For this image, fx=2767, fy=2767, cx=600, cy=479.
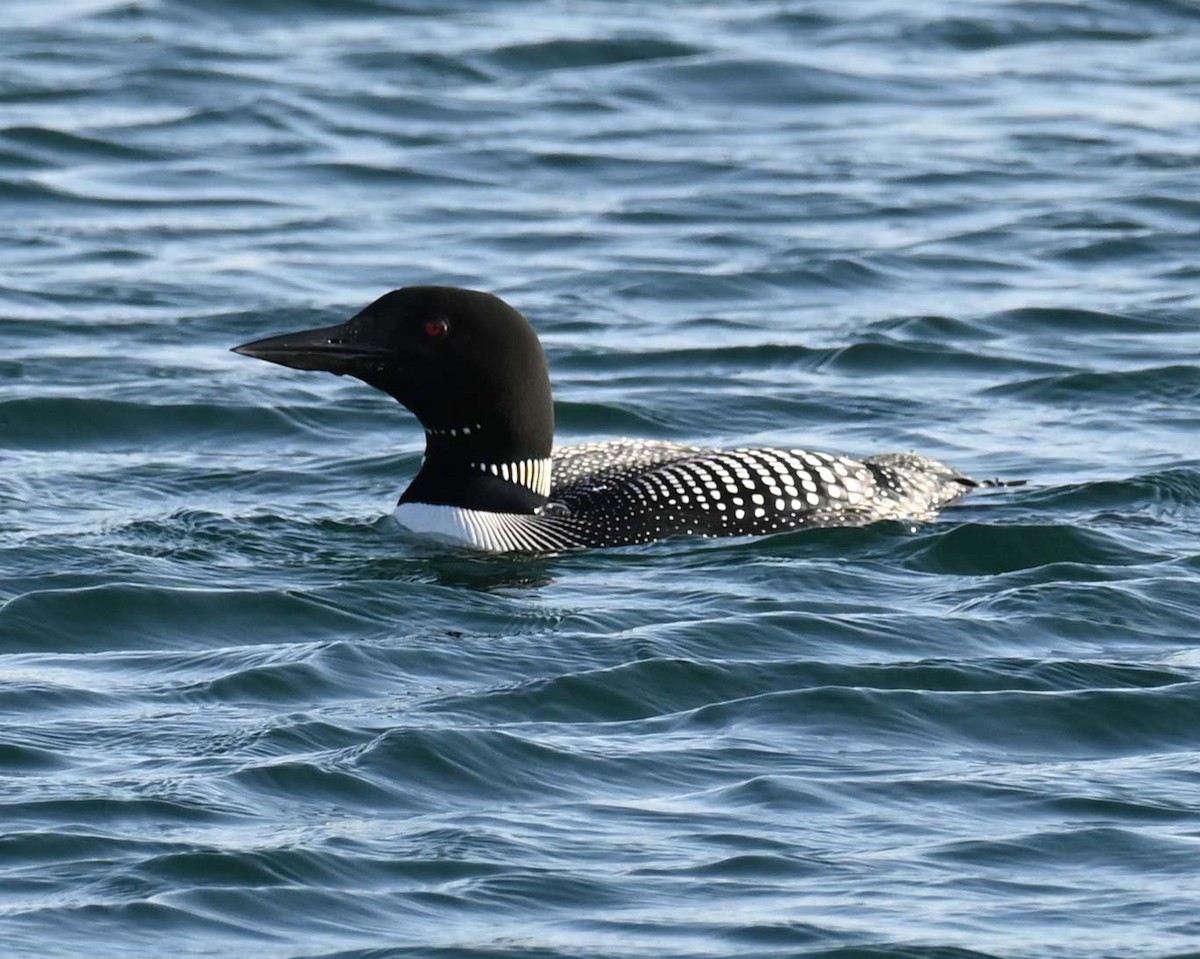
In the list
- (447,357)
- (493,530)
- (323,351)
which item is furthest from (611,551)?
(323,351)

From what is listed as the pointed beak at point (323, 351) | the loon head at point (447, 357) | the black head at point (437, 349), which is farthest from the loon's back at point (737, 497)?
the pointed beak at point (323, 351)

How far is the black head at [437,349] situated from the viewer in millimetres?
7164

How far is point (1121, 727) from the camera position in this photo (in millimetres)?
5766

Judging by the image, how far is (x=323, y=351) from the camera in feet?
23.5

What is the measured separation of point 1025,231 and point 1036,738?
6744 mm

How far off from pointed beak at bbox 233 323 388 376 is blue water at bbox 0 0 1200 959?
515mm

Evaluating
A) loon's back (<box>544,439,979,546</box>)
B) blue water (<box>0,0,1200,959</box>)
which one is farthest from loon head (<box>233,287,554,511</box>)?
blue water (<box>0,0,1200,959</box>)

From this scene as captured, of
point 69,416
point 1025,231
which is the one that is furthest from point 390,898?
point 1025,231

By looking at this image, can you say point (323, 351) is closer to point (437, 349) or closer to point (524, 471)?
point (437, 349)

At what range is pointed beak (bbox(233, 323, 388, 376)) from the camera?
7121mm

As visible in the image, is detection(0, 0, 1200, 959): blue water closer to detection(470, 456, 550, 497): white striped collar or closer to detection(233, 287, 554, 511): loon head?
detection(470, 456, 550, 497): white striped collar

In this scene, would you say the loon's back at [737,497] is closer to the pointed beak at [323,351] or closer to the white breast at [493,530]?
the white breast at [493,530]

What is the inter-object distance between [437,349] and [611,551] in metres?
0.69

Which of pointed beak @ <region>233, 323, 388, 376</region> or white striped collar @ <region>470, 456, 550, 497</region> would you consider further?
white striped collar @ <region>470, 456, 550, 497</region>
